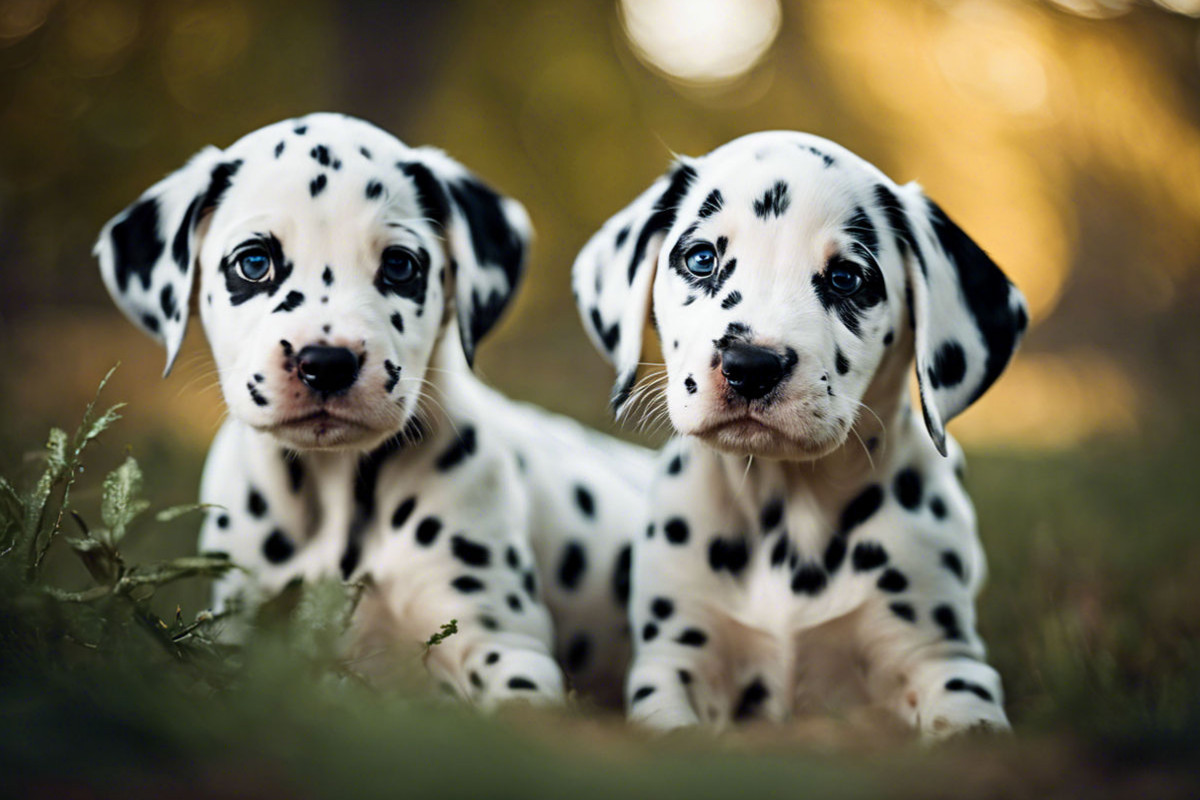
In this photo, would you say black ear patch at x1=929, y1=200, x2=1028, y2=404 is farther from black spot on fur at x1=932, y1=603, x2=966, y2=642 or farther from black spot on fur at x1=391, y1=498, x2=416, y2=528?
black spot on fur at x1=391, y1=498, x2=416, y2=528

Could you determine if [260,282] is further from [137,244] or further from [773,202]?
[773,202]

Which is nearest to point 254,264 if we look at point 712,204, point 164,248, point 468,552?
point 164,248

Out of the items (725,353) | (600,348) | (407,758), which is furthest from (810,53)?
(407,758)

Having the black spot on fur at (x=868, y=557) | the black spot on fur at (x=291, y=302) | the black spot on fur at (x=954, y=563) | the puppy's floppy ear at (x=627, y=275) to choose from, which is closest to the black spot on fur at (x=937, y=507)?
the black spot on fur at (x=954, y=563)

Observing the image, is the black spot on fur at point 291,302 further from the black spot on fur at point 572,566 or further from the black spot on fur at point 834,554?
the black spot on fur at point 834,554

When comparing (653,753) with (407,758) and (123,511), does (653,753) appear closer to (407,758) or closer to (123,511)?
(407,758)

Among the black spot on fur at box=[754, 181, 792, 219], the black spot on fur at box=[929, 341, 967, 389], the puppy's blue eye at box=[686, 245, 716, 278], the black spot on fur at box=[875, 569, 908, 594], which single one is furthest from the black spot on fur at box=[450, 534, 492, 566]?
the black spot on fur at box=[929, 341, 967, 389]
